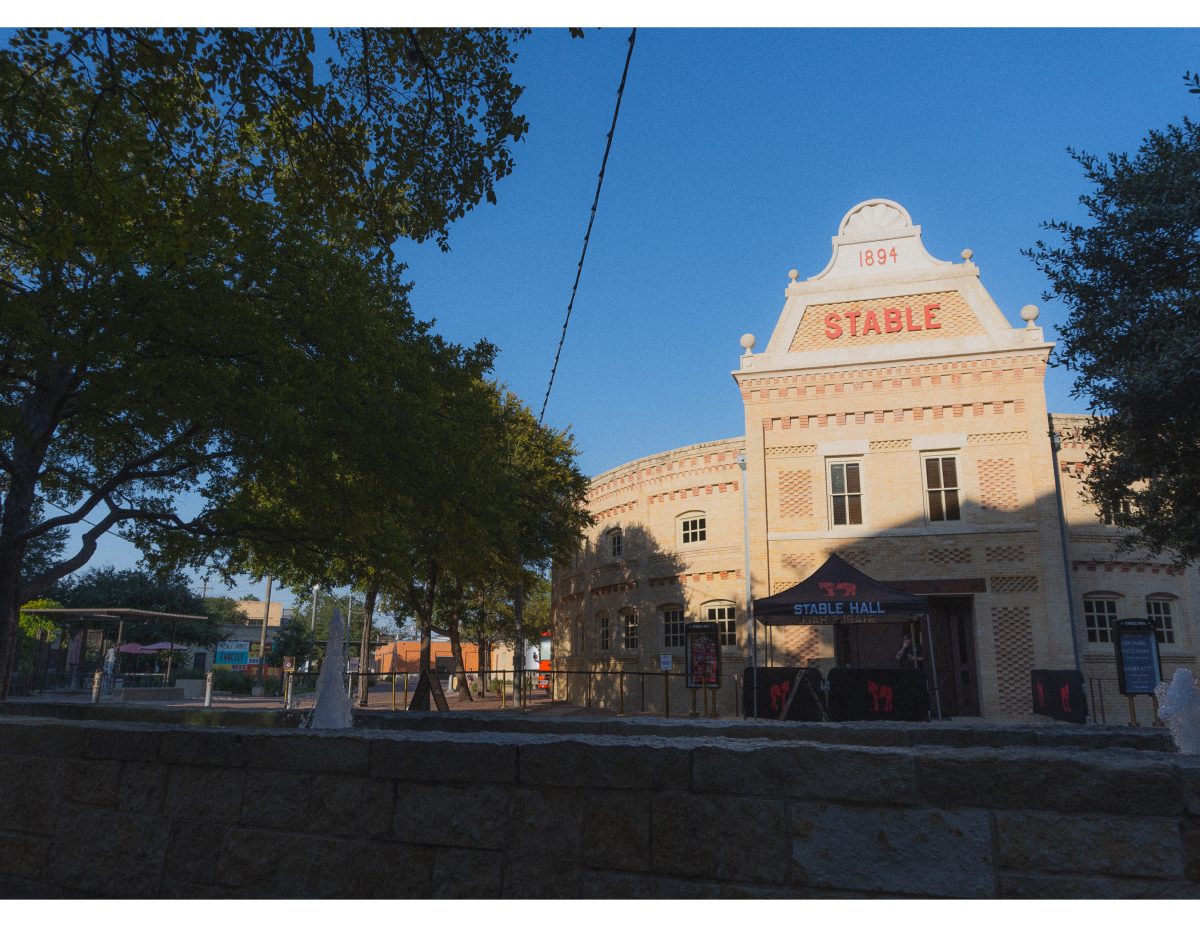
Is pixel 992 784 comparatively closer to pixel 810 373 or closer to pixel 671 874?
pixel 671 874

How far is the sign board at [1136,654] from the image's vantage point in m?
16.1

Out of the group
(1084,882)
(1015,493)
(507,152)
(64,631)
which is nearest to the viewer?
(1084,882)

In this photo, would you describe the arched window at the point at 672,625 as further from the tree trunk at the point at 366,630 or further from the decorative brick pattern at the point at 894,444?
the tree trunk at the point at 366,630

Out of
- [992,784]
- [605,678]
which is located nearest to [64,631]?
[605,678]

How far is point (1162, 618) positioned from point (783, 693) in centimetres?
1234

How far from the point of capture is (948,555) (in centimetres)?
1950

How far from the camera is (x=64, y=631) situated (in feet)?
101

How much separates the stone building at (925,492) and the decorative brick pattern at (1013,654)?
3 cm

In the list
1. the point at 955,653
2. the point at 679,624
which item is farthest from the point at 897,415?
the point at 679,624

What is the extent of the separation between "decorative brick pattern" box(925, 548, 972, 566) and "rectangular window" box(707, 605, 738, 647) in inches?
214

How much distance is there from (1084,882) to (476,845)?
2784mm

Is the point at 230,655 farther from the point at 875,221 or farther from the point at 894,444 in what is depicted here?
the point at 875,221

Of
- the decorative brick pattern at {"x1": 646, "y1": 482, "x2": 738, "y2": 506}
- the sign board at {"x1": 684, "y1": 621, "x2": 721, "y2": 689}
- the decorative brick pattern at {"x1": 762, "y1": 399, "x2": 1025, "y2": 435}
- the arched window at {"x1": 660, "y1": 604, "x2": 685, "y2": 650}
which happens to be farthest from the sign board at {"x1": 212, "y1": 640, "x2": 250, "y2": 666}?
the decorative brick pattern at {"x1": 762, "y1": 399, "x2": 1025, "y2": 435}

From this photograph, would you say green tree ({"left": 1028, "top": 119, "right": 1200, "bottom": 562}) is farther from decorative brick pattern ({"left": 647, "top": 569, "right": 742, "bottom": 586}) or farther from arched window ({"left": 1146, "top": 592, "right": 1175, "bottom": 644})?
decorative brick pattern ({"left": 647, "top": 569, "right": 742, "bottom": 586})
